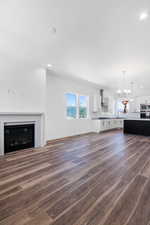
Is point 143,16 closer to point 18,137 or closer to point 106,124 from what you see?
point 18,137

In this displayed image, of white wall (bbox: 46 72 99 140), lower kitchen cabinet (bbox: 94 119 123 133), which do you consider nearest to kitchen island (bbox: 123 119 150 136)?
lower kitchen cabinet (bbox: 94 119 123 133)

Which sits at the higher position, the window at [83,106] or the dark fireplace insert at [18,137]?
the window at [83,106]

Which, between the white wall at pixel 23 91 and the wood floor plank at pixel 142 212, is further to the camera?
the white wall at pixel 23 91

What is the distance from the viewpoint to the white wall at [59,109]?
17.1ft

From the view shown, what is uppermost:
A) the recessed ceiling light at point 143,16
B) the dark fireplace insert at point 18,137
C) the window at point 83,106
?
the recessed ceiling light at point 143,16

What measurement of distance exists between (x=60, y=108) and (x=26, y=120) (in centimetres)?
186

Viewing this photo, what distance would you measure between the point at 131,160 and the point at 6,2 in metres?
4.14

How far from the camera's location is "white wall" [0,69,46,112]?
12.1 ft

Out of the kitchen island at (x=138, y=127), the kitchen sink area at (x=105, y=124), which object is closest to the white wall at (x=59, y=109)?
the kitchen sink area at (x=105, y=124)

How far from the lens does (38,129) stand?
4.45 meters

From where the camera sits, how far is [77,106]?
6641 mm

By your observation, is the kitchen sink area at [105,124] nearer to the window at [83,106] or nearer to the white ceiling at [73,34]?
the window at [83,106]

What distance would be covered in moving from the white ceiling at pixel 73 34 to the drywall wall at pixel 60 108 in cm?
129

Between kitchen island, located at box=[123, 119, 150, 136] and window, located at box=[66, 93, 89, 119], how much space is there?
264cm
